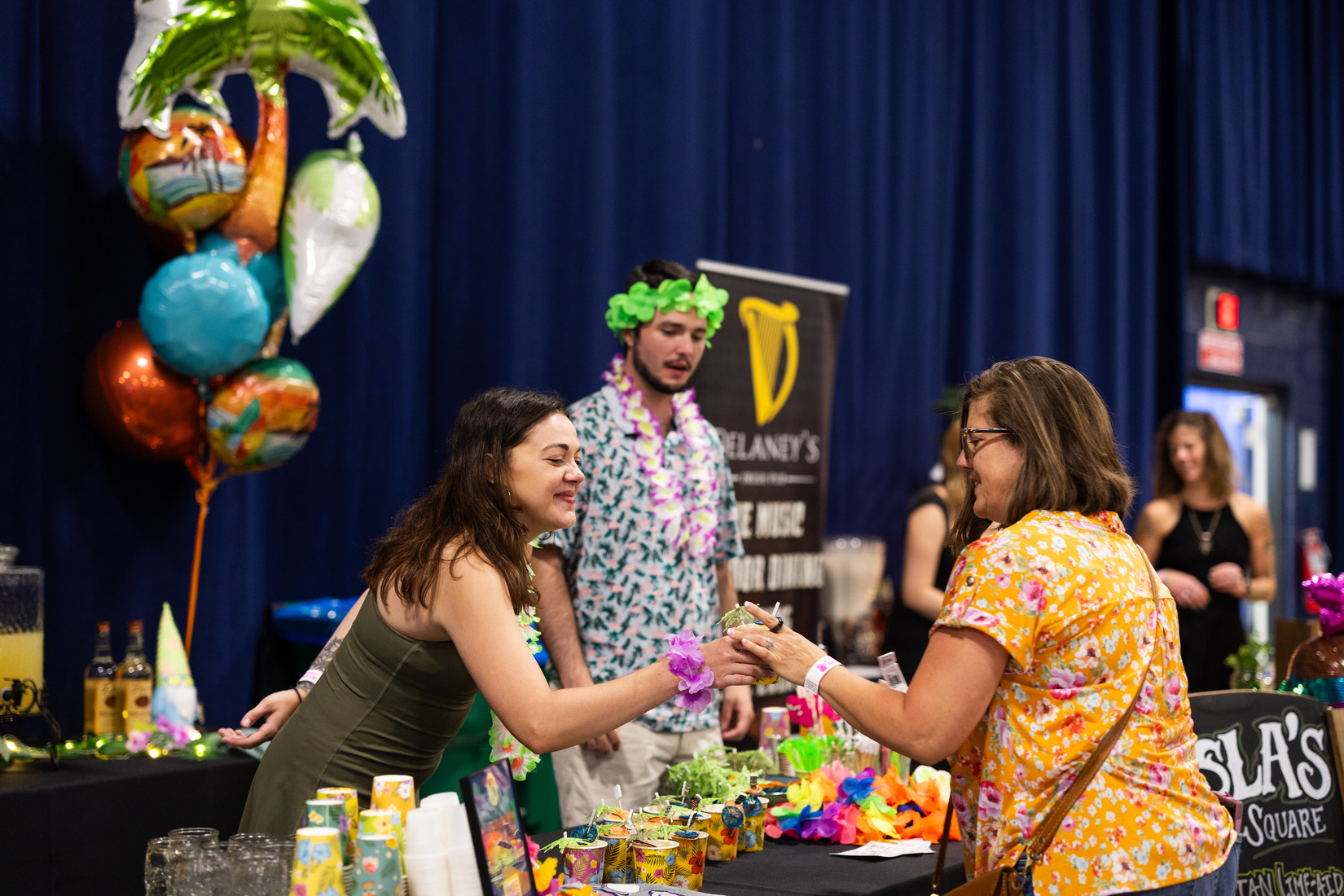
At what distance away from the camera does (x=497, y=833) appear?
4.59 ft

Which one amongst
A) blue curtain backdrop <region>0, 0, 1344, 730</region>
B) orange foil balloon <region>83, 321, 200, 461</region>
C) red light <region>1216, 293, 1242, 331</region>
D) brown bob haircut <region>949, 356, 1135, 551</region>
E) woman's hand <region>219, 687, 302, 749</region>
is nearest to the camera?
brown bob haircut <region>949, 356, 1135, 551</region>

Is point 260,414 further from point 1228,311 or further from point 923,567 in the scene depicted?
point 1228,311

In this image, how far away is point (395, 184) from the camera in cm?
375

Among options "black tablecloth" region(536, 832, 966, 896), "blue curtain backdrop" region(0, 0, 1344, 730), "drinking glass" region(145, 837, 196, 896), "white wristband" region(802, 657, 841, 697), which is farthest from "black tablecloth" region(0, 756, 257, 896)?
"white wristband" region(802, 657, 841, 697)

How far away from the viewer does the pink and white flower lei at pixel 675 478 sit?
9.32 feet

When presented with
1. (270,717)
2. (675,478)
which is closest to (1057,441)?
(270,717)

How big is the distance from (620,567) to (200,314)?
3.61ft

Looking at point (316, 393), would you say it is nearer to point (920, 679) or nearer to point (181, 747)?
point (181, 747)

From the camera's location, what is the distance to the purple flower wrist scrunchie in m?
1.70

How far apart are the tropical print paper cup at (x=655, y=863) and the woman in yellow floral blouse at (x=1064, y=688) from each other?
0.34 m

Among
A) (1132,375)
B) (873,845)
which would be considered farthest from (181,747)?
(1132,375)

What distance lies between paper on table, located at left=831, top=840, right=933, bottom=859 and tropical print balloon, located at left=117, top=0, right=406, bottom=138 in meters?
2.12

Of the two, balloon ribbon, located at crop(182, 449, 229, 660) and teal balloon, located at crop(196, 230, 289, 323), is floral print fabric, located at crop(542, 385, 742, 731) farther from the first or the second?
balloon ribbon, located at crop(182, 449, 229, 660)

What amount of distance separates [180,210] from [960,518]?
77.3 inches
